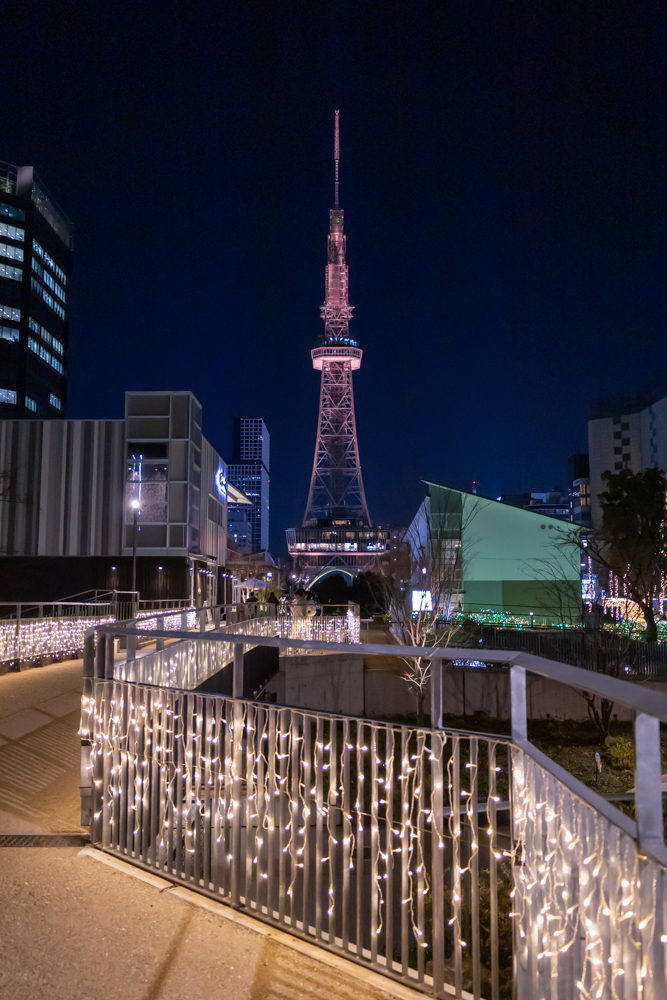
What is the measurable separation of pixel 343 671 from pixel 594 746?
6.87 meters

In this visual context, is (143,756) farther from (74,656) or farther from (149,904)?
(74,656)

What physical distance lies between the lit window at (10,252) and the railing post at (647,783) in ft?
288

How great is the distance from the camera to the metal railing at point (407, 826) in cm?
206

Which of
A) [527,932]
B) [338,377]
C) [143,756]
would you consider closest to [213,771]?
[143,756]

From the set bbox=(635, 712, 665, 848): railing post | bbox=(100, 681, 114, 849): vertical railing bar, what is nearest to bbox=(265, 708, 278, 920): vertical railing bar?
bbox=(100, 681, 114, 849): vertical railing bar

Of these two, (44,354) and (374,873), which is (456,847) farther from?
(44,354)

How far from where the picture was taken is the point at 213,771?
4.78m

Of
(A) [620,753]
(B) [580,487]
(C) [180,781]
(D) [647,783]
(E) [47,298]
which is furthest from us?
(B) [580,487]

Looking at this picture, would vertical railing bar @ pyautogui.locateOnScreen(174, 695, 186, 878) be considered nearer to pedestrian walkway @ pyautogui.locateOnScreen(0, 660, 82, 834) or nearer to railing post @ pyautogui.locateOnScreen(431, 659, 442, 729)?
pedestrian walkway @ pyautogui.locateOnScreen(0, 660, 82, 834)

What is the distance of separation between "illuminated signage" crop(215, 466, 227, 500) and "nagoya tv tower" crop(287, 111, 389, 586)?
1523 inches

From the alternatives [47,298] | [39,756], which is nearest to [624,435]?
[47,298]

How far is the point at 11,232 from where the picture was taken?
258 feet

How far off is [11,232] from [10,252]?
225 centimetres

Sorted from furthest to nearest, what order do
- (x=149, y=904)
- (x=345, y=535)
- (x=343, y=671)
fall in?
(x=345, y=535) → (x=343, y=671) → (x=149, y=904)
